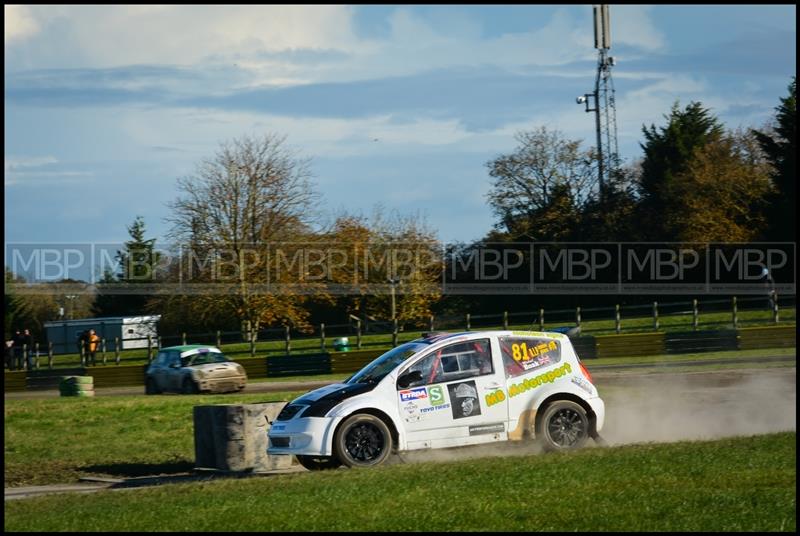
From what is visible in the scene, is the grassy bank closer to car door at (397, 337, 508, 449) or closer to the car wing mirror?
car door at (397, 337, 508, 449)

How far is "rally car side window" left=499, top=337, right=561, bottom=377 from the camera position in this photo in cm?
1372

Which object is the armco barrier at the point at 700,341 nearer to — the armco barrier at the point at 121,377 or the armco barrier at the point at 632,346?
the armco barrier at the point at 632,346

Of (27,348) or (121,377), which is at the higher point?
(27,348)

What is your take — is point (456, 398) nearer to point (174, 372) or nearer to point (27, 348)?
point (174, 372)

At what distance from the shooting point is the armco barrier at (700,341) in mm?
34438

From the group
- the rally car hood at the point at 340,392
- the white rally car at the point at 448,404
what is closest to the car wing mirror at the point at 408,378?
the white rally car at the point at 448,404

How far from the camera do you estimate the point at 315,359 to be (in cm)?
3600

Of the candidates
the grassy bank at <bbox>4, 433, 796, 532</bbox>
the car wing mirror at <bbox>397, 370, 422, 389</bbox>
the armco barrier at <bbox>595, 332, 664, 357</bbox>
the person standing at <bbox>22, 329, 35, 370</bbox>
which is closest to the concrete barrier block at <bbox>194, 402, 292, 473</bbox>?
the car wing mirror at <bbox>397, 370, 422, 389</bbox>

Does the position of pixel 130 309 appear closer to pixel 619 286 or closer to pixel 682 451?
pixel 619 286

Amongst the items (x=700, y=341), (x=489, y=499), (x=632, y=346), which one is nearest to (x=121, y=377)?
(x=632, y=346)

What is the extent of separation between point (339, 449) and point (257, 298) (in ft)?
122

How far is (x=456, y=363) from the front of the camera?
533 inches

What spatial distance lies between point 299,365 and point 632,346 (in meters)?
11.3

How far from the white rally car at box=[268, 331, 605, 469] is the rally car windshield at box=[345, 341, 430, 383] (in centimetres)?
2
